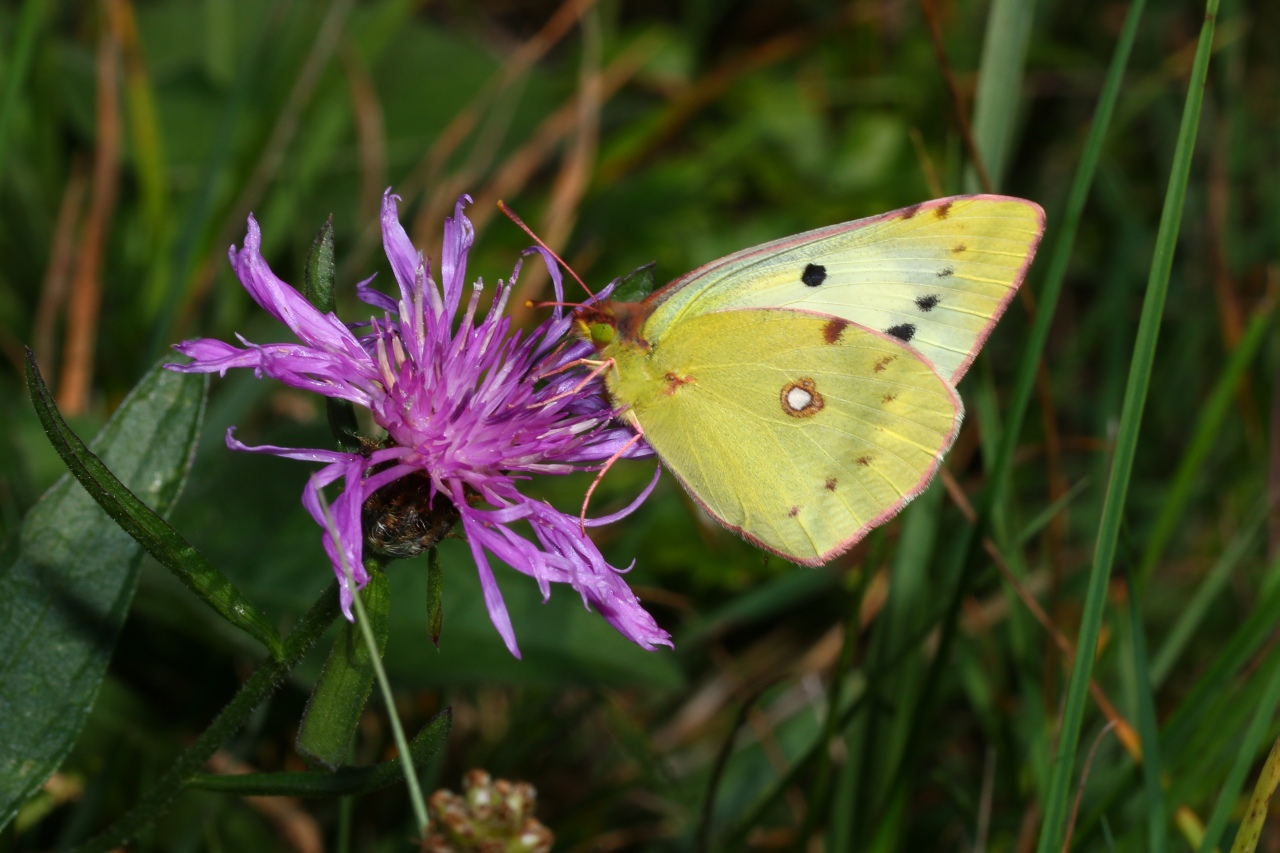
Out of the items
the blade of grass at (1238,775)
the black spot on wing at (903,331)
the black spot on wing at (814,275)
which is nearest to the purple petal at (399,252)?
the black spot on wing at (814,275)

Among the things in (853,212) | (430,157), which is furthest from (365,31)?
(853,212)

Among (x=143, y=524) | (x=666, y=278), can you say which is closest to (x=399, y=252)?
(x=143, y=524)

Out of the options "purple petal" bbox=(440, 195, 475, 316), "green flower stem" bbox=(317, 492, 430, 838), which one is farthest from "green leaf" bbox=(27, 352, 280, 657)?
"purple petal" bbox=(440, 195, 475, 316)

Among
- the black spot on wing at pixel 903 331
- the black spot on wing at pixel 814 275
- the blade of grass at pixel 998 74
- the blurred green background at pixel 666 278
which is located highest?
the blade of grass at pixel 998 74

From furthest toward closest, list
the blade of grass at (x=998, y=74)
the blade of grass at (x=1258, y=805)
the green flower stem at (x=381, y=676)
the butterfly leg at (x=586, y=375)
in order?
the blade of grass at (x=998, y=74)
the butterfly leg at (x=586, y=375)
the blade of grass at (x=1258, y=805)
the green flower stem at (x=381, y=676)

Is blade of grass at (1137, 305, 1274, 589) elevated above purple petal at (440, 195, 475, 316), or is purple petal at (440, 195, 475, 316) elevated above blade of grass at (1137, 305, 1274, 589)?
purple petal at (440, 195, 475, 316)

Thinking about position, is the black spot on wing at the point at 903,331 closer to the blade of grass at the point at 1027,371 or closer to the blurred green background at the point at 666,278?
the blade of grass at the point at 1027,371

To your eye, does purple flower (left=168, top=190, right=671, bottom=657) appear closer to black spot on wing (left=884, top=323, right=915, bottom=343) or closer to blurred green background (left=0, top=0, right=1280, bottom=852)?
blurred green background (left=0, top=0, right=1280, bottom=852)
